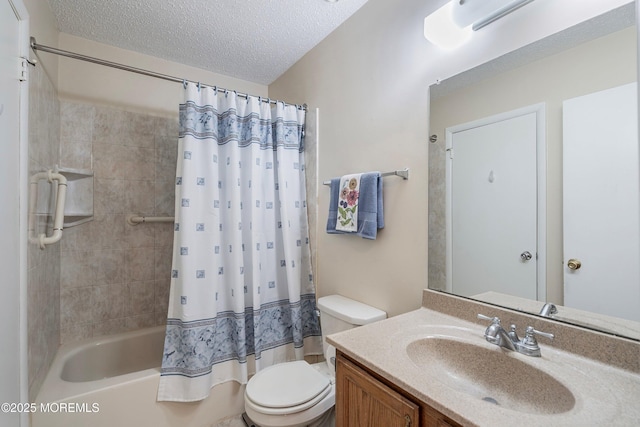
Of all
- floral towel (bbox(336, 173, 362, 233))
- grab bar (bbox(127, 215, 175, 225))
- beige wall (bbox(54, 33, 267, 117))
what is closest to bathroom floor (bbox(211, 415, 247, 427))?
floral towel (bbox(336, 173, 362, 233))

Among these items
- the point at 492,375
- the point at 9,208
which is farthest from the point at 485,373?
the point at 9,208

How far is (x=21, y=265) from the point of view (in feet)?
3.69

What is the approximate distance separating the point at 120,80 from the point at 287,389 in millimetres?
2457

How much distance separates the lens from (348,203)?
1.63 meters

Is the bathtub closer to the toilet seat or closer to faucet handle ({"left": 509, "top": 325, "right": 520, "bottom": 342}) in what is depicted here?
the toilet seat

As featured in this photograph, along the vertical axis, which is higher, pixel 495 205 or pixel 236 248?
pixel 495 205

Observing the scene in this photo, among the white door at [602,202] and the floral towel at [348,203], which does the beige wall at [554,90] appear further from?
the floral towel at [348,203]

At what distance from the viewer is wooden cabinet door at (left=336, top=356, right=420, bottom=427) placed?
78cm

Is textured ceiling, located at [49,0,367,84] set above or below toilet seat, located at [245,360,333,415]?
above

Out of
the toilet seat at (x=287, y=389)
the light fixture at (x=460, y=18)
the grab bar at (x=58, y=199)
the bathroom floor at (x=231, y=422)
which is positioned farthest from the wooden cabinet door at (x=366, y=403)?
the grab bar at (x=58, y=199)

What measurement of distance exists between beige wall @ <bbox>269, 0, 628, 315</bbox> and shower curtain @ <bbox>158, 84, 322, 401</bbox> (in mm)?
245

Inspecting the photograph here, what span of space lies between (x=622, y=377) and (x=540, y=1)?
1186mm

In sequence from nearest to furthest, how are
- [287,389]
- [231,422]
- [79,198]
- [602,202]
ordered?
[602,202] < [287,389] < [231,422] < [79,198]

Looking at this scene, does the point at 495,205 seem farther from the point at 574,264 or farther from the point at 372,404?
the point at 372,404
